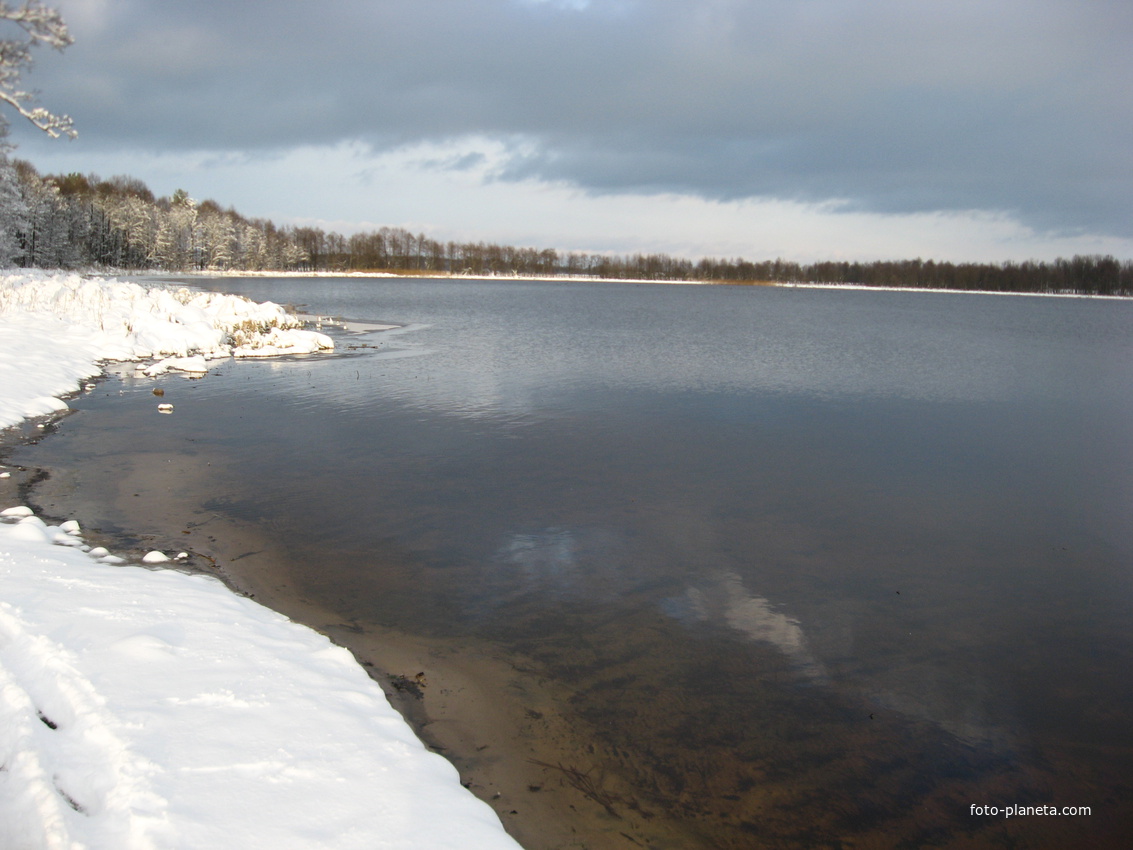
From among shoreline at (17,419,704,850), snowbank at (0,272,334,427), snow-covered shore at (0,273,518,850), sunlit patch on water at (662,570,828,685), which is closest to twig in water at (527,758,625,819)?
shoreline at (17,419,704,850)

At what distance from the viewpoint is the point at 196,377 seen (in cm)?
2283

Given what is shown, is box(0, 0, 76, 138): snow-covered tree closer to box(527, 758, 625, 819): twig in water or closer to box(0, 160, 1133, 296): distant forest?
box(527, 758, 625, 819): twig in water

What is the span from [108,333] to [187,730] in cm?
2771

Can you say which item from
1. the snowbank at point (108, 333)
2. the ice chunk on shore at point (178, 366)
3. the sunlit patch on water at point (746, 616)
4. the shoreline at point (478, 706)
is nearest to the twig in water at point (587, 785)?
the shoreline at point (478, 706)

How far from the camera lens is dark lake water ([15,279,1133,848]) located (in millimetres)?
5742

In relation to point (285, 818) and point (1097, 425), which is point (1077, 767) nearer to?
point (285, 818)

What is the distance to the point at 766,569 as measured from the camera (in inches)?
370

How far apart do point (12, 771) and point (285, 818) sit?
70.6 inches

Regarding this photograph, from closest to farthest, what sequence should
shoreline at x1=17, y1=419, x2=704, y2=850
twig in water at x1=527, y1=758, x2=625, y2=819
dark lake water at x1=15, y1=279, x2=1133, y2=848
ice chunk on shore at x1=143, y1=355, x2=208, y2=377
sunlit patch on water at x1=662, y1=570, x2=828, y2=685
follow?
shoreline at x1=17, y1=419, x2=704, y2=850
twig in water at x1=527, y1=758, x2=625, y2=819
dark lake water at x1=15, y1=279, x2=1133, y2=848
sunlit patch on water at x1=662, y1=570, x2=828, y2=685
ice chunk on shore at x1=143, y1=355, x2=208, y2=377

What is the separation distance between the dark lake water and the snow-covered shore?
1643 mm

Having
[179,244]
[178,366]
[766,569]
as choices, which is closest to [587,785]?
[766,569]

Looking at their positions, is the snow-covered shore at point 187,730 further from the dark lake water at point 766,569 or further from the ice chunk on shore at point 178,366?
the ice chunk on shore at point 178,366

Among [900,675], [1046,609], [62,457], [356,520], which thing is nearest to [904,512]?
[1046,609]

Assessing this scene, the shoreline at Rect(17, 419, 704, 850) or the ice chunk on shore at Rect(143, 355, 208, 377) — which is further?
the ice chunk on shore at Rect(143, 355, 208, 377)
